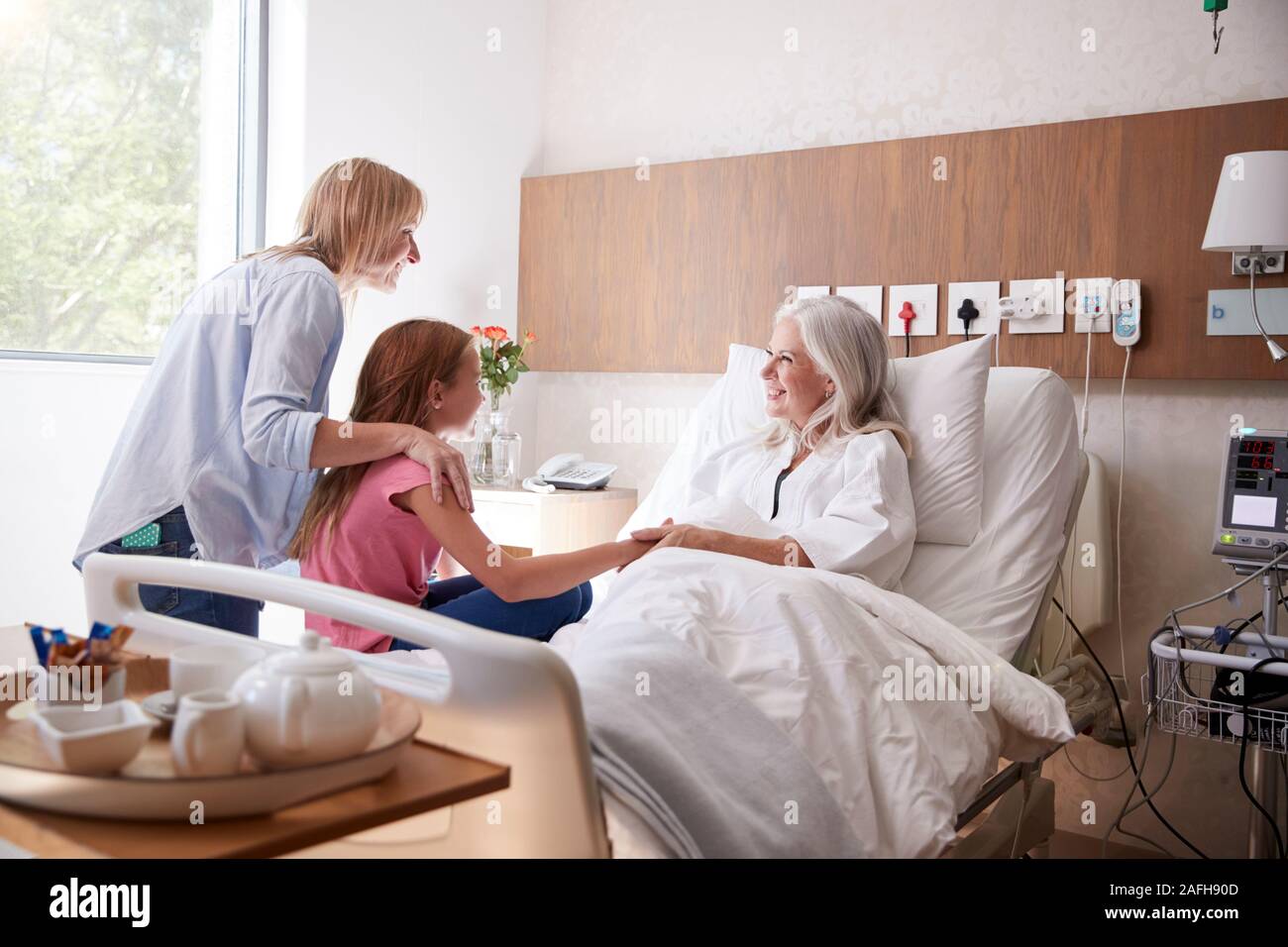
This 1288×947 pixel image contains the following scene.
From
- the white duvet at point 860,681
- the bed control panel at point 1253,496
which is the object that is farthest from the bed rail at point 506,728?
the bed control panel at point 1253,496

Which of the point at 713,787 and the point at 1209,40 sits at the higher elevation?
the point at 1209,40

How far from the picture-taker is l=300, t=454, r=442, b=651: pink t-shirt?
175 centimetres

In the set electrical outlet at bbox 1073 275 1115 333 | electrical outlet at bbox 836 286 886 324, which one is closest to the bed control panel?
electrical outlet at bbox 1073 275 1115 333

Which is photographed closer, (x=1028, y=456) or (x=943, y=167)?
(x=1028, y=456)

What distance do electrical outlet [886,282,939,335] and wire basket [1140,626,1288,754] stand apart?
1.08 m

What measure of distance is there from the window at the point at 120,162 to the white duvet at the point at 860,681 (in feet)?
5.77

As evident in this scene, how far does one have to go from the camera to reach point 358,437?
1743 mm

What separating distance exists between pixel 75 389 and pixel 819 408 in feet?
6.09

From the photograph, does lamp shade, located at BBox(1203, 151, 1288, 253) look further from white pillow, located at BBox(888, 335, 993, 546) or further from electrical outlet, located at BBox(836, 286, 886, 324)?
electrical outlet, located at BBox(836, 286, 886, 324)

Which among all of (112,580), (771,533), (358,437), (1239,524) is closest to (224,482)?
(358,437)

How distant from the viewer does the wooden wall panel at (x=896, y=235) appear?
2.57 m

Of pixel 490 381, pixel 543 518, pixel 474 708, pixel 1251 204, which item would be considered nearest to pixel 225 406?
pixel 474 708

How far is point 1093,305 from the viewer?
2.68 meters

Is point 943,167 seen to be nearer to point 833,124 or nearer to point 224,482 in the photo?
point 833,124
